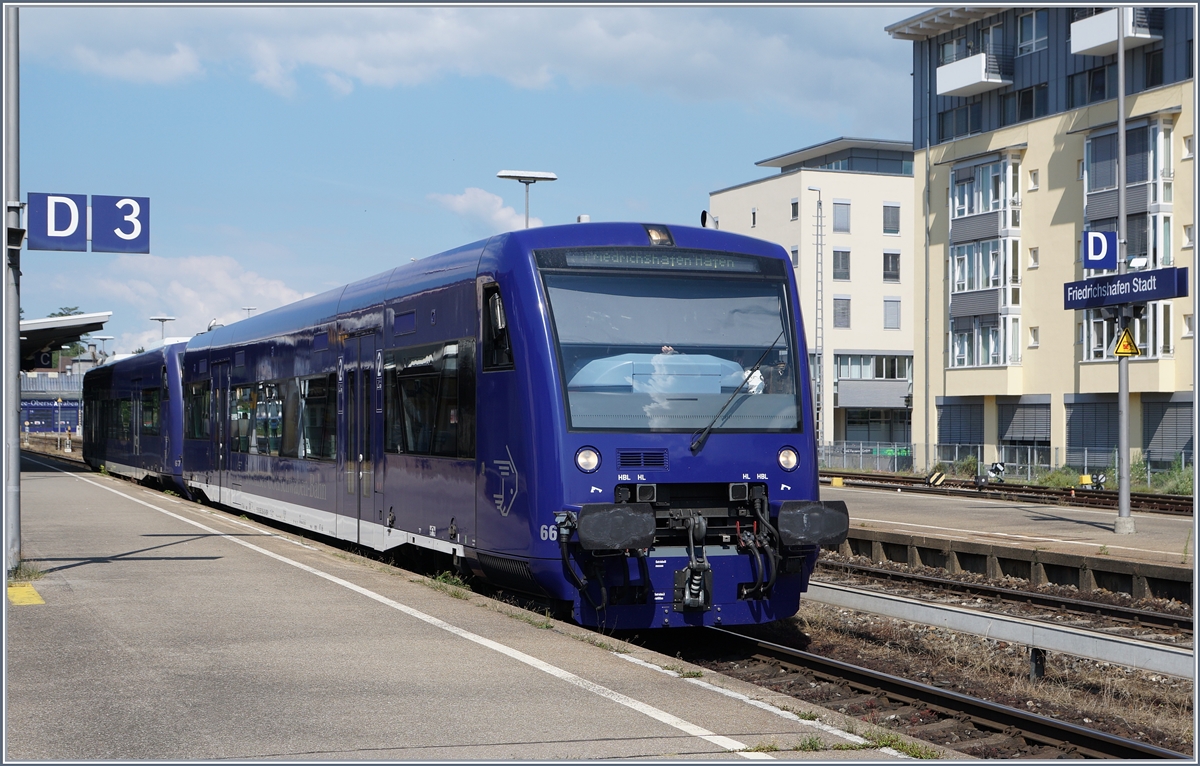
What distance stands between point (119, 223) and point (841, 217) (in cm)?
6126

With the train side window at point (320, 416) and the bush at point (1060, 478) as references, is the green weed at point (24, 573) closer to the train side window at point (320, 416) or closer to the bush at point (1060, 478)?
the train side window at point (320, 416)

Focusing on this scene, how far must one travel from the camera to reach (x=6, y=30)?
40.2 feet

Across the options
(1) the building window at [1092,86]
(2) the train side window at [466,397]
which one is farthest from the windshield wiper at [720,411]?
(1) the building window at [1092,86]

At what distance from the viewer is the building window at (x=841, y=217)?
7112cm

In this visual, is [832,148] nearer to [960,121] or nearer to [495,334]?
[960,121]

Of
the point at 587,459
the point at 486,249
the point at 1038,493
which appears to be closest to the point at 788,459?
the point at 587,459

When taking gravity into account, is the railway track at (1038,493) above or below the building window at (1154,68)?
below

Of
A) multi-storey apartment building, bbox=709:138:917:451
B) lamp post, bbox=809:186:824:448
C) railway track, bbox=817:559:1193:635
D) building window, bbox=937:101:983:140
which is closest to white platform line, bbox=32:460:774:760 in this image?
railway track, bbox=817:559:1193:635

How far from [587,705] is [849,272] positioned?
2615 inches

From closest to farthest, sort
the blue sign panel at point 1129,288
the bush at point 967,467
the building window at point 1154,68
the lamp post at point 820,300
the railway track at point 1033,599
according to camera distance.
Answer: the railway track at point 1033,599 < the blue sign panel at point 1129,288 < the building window at point 1154,68 < the bush at point 967,467 < the lamp post at point 820,300

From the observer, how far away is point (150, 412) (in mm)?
32656

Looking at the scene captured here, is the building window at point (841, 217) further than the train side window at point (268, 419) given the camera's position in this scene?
Yes

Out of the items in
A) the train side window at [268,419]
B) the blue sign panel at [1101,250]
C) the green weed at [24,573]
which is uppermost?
the blue sign panel at [1101,250]

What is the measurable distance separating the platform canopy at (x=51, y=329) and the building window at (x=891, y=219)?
4271cm
